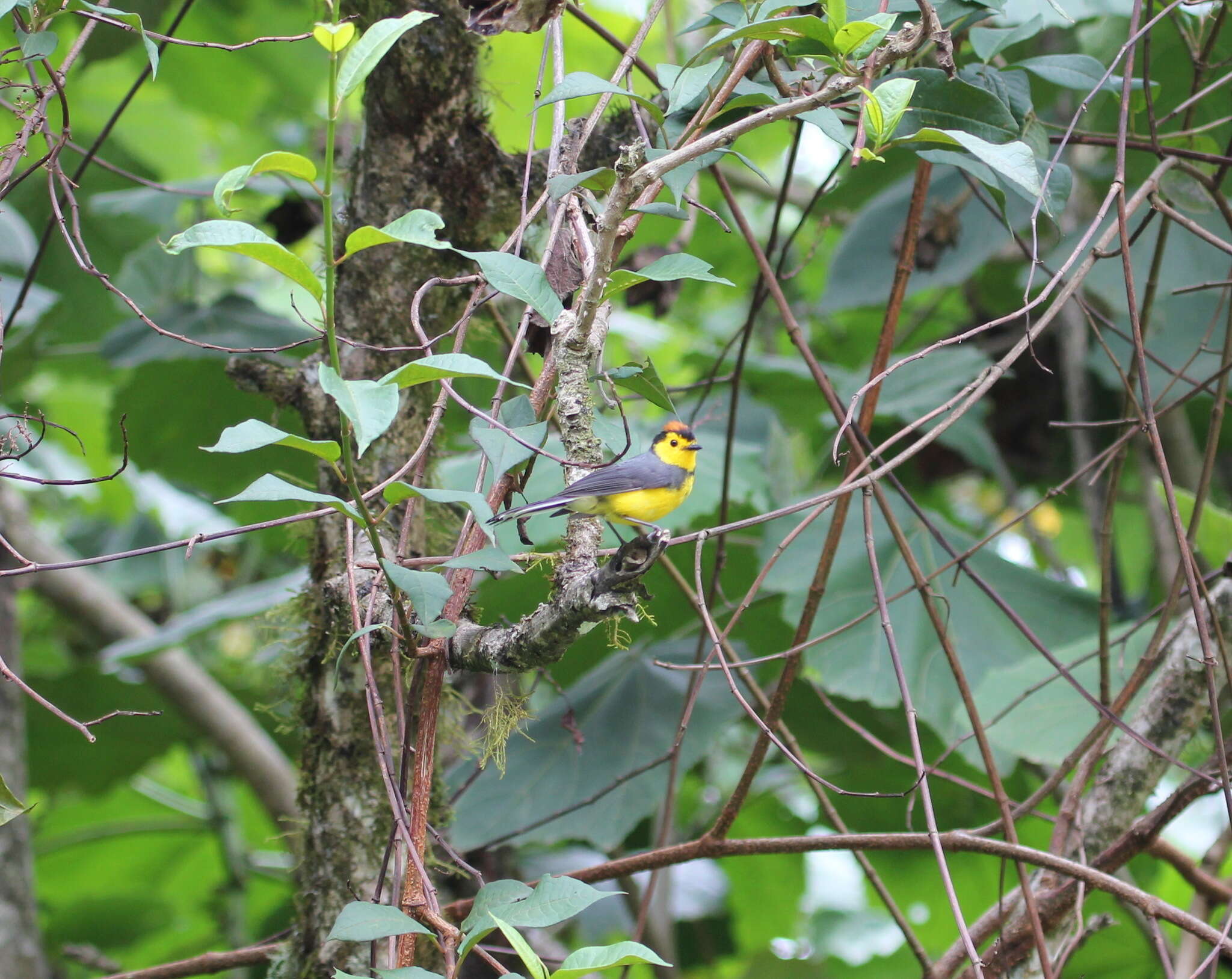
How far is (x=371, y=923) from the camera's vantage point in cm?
103

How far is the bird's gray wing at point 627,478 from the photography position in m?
1.33

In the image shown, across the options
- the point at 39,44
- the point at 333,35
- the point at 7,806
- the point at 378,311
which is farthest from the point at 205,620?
the point at 333,35

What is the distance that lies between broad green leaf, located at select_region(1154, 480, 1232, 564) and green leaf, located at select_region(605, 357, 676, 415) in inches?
56.5

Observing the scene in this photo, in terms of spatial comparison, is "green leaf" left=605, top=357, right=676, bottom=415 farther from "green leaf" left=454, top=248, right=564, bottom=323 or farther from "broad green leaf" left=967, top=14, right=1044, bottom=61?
"broad green leaf" left=967, top=14, right=1044, bottom=61

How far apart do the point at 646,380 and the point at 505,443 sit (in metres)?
0.25

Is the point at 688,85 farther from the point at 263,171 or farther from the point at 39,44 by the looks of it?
the point at 39,44

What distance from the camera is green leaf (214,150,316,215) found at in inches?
35.6

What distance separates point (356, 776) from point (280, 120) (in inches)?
181

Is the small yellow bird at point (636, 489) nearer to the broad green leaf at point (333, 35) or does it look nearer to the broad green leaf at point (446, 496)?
the broad green leaf at point (446, 496)

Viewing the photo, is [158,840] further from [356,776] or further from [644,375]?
[644,375]

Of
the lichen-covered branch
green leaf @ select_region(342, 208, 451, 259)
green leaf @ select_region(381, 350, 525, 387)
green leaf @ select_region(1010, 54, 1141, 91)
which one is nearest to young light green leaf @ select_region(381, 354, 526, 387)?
green leaf @ select_region(381, 350, 525, 387)

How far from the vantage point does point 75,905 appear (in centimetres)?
407

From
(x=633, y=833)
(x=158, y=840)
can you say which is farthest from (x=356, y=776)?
(x=158, y=840)

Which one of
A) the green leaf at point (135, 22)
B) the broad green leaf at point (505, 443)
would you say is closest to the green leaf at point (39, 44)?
the green leaf at point (135, 22)
